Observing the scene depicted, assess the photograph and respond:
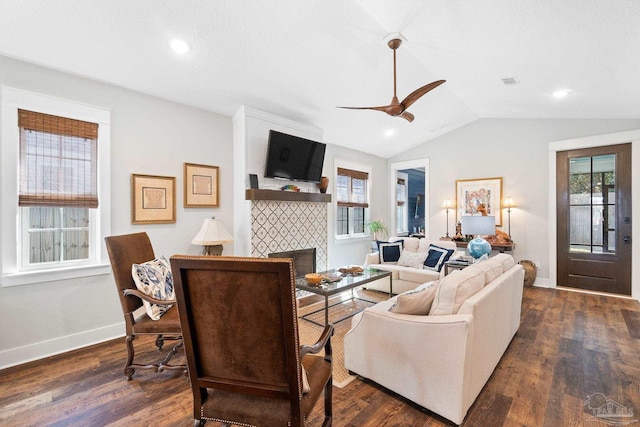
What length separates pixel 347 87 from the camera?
3754 millimetres

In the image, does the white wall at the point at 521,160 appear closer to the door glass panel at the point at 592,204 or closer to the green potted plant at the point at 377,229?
the door glass panel at the point at 592,204

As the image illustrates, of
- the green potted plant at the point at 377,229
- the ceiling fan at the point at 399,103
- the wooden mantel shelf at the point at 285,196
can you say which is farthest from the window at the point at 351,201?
the ceiling fan at the point at 399,103

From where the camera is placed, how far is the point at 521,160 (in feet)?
17.1

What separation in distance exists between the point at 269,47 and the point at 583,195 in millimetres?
5235

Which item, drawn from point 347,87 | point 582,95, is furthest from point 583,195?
point 347,87

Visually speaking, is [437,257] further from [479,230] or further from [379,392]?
[379,392]

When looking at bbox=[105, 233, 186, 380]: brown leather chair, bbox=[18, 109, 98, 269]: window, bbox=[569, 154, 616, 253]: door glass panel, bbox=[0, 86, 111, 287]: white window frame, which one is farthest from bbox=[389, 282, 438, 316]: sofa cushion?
bbox=[569, 154, 616, 253]: door glass panel

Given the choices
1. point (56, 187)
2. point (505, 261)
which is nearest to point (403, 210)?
point (505, 261)

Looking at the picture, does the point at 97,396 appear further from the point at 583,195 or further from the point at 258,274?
the point at 583,195

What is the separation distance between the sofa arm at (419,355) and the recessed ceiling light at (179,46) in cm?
279

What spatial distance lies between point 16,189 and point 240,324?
2752mm

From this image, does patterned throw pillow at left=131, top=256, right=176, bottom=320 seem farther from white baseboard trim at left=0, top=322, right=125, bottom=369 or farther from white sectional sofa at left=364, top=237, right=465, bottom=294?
white sectional sofa at left=364, top=237, right=465, bottom=294

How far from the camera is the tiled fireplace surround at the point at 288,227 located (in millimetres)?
3965

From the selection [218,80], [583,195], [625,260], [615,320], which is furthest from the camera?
[583,195]
